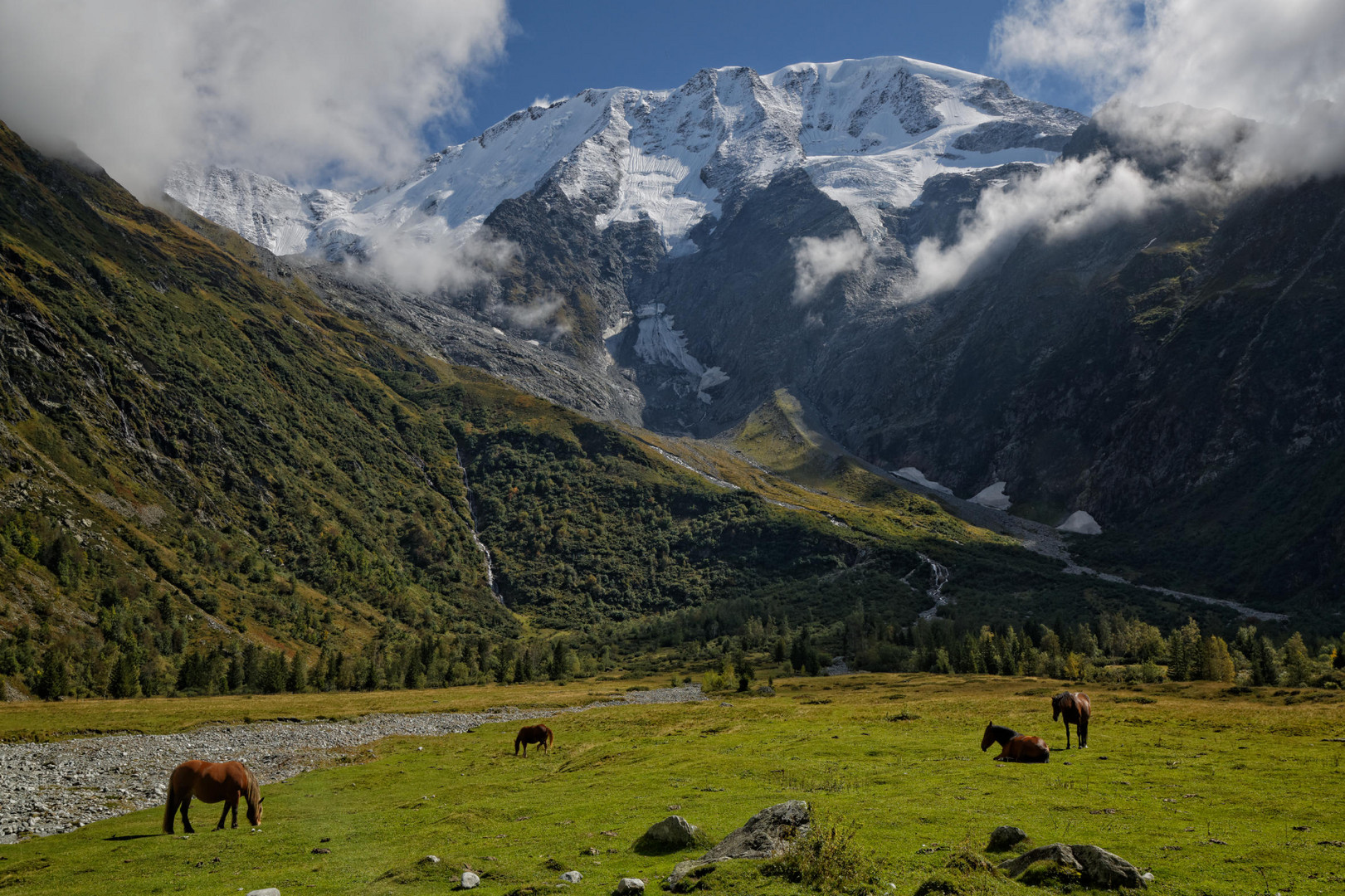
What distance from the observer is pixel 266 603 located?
17212cm

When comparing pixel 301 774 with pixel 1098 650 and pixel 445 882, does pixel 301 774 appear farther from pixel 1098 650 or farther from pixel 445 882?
pixel 1098 650

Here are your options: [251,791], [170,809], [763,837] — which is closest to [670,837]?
[763,837]

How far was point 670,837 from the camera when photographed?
2225 cm

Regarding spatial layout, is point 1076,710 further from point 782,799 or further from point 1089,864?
point 1089,864

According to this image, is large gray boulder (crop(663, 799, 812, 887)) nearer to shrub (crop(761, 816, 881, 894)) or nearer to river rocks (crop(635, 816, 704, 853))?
shrub (crop(761, 816, 881, 894))

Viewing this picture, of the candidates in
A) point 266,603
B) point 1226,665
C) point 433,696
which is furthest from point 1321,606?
point 266,603

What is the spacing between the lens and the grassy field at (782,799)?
19859mm

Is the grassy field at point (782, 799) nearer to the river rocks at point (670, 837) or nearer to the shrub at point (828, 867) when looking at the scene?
the shrub at point (828, 867)

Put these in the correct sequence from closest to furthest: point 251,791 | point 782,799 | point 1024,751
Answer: point 782,799 < point 251,791 < point 1024,751

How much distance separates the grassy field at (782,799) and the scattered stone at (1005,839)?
1.89ft

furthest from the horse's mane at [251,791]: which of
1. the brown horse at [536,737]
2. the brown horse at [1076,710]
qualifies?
the brown horse at [1076,710]

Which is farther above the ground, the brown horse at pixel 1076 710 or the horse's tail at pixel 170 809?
the brown horse at pixel 1076 710

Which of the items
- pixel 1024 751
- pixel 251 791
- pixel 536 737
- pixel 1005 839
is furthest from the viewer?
pixel 536 737

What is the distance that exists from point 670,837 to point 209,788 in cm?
2016
